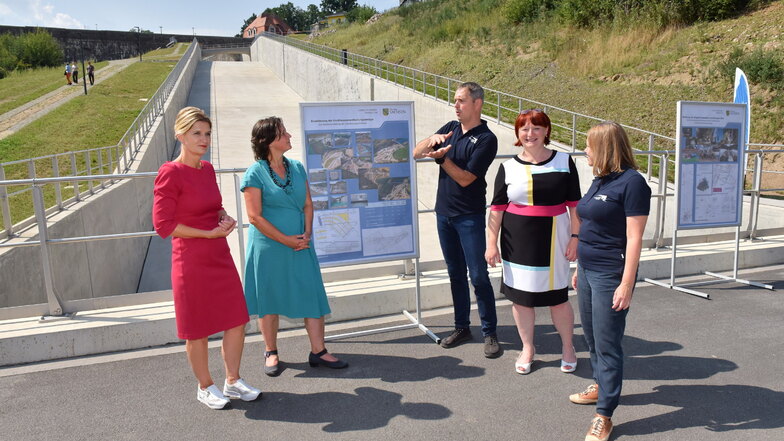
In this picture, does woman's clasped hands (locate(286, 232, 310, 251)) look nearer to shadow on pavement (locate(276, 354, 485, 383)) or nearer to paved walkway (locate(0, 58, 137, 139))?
shadow on pavement (locate(276, 354, 485, 383))

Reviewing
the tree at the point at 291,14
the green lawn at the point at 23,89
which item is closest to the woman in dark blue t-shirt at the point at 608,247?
the green lawn at the point at 23,89

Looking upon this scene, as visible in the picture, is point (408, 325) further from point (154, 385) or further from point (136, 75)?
point (136, 75)

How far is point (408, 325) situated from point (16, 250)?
5.96 meters

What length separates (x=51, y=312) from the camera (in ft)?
14.9

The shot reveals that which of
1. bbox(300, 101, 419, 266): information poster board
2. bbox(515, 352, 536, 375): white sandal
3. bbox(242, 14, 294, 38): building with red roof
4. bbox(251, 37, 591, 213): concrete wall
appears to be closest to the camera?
bbox(515, 352, 536, 375): white sandal

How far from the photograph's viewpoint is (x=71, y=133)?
1866 cm

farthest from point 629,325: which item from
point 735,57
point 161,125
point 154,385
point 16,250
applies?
point 161,125

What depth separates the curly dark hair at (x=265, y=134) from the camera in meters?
3.73

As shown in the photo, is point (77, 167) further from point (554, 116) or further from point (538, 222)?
point (538, 222)

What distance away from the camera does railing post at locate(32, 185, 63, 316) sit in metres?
4.39

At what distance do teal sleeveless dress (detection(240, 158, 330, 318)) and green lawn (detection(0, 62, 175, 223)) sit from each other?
8196mm

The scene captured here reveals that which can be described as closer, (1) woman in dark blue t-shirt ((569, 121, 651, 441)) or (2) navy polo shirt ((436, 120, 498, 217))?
(1) woman in dark blue t-shirt ((569, 121, 651, 441))

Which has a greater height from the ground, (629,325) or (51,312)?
(51,312)

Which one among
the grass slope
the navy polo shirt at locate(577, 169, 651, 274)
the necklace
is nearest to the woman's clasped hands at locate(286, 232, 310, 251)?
the necklace
